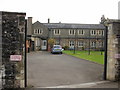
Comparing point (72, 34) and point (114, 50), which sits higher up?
point (72, 34)

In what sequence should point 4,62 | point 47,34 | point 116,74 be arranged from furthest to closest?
point 47,34, point 116,74, point 4,62

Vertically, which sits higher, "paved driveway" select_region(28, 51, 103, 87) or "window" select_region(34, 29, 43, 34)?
"window" select_region(34, 29, 43, 34)

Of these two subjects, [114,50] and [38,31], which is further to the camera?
[38,31]

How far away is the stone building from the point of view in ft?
154

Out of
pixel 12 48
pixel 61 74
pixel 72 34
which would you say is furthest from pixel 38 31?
pixel 12 48

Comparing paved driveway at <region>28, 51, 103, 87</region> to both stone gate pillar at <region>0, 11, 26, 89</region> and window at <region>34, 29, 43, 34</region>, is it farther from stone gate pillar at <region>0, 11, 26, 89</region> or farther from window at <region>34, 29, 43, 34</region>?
window at <region>34, 29, 43, 34</region>

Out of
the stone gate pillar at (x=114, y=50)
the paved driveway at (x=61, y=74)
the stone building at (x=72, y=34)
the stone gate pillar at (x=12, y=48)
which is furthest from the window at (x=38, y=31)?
the stone gate pillar at (x=12, y=48)

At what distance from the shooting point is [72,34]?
48781 millimetres

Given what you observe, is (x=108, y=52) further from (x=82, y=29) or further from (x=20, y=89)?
(x=82, y=29)

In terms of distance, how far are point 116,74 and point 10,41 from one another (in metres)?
5.53

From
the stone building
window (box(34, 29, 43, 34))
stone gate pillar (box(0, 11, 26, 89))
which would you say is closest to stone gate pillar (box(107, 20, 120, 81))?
stone gate pillar (box(0, 11, 26, 89))

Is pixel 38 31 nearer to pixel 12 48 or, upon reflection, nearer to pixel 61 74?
pixel 61 74

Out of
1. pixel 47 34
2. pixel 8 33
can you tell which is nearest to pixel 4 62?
pixel 8 33

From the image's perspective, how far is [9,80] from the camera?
696 cm
